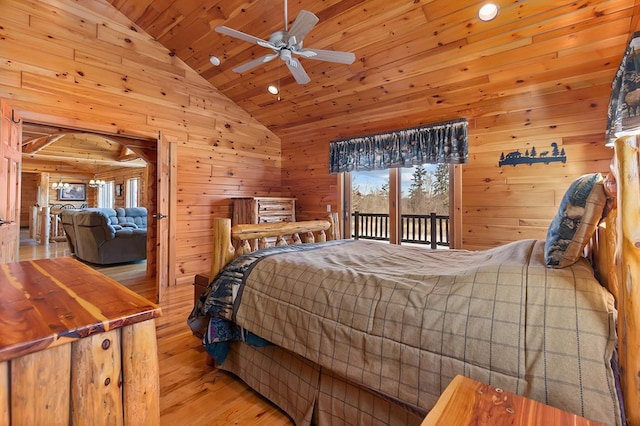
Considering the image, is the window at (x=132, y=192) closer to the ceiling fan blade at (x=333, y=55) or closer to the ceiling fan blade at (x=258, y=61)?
the ceiling fan blade at (x=258, y=61)

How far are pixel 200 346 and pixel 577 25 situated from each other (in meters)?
4.06

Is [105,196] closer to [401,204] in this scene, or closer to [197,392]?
[401,204]

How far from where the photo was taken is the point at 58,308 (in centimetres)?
87

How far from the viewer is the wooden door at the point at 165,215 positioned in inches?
146

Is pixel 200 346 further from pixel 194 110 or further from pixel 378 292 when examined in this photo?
pixel 194 110

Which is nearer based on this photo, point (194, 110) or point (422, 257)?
point (422, 257)

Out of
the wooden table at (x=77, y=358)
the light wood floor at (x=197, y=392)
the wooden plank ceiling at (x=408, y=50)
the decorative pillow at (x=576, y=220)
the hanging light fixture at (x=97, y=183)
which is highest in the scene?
the wooden plank ceiling at (x=408, y=50)

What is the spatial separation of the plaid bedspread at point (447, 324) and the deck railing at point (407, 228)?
118 inches

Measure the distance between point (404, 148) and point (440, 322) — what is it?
3259mm

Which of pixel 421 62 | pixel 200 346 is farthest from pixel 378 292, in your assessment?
pixel 421 62

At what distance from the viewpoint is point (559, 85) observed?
9.65 feet

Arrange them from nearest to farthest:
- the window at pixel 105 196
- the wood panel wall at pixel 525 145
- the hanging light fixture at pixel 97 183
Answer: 1. the wood panel wall at pixel 525 145
2. the hanging light fixture at pixel 97 183
3. the window at pixel 105 196

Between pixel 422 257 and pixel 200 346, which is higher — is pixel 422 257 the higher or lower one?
the higher one

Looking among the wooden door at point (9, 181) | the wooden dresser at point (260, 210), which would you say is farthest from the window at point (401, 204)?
the wooden door at point (9, 181)
